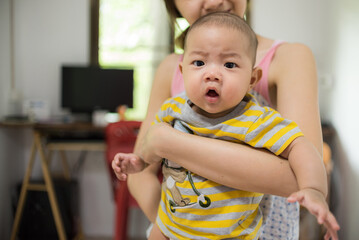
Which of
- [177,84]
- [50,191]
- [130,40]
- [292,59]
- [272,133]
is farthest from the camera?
[130,40]

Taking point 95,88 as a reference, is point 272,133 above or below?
above

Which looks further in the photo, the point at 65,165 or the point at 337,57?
the point at 65,165

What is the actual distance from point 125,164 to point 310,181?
38cm

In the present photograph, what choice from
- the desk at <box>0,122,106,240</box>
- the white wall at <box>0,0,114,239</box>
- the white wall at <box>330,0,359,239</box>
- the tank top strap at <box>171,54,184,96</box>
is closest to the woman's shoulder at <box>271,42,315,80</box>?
the tank top strap at <box>171,54,184,96</box>

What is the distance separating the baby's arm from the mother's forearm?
30 millimetres

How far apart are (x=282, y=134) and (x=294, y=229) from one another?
0.36m

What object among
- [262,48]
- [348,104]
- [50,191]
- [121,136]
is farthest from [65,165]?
[262,48]

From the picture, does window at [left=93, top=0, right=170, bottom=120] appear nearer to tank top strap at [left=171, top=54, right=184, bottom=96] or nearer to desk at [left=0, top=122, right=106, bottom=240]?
desk at [left=0, top=122, right=106, bottom=240]

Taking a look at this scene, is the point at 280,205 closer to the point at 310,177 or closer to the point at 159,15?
the point at 310,177

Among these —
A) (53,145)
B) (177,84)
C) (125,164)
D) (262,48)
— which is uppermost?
(262,48)

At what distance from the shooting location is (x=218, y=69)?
0.70 m

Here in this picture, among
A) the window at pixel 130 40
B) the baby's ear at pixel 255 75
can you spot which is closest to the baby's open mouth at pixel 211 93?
the baby's ear at pixel 255 75

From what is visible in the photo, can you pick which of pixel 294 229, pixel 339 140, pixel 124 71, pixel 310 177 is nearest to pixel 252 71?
pixel 310 177

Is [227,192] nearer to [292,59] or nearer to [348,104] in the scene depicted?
[292,59]
